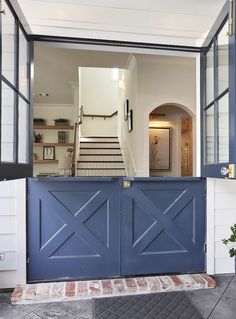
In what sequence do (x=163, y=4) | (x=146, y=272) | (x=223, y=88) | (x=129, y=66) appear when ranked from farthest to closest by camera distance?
(x=129, y=66)
(x=146, y=272)
(x=163, y=4)
(x=223, y=88)

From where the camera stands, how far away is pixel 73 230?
2.54 meters

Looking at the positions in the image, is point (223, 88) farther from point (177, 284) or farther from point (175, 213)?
point (177, 284)

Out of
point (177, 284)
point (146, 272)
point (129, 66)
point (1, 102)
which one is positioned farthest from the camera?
point (129, 66)

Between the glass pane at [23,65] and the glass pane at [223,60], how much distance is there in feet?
4.82

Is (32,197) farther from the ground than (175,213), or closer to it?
farther from the ground

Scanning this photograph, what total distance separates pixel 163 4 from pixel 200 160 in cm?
144

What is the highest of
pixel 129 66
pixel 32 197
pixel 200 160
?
pixel 129 66

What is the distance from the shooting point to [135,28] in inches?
97.7

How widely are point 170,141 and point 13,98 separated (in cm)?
518

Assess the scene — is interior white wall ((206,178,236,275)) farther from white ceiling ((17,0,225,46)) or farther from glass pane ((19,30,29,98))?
glass pane ((19,30,29,98))

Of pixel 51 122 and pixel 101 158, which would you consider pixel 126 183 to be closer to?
pixel 101 158

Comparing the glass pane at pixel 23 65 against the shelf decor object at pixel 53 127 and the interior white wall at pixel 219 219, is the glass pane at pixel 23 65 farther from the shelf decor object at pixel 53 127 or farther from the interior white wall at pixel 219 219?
the shelf decor object at pixel 53 127

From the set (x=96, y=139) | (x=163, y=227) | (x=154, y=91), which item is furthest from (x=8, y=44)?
(x=96, y=139)

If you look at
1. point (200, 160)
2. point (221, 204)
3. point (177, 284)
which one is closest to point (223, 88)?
point (200, 160)
